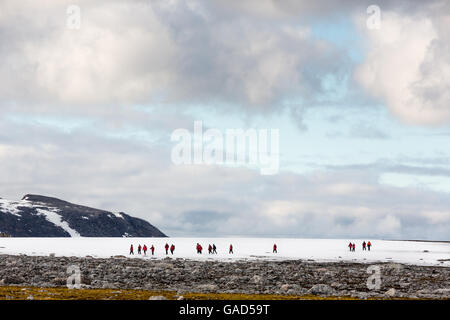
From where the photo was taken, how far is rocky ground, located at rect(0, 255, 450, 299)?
99.9 feet

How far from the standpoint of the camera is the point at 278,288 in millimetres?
32156

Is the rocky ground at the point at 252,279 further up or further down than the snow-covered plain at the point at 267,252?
further down

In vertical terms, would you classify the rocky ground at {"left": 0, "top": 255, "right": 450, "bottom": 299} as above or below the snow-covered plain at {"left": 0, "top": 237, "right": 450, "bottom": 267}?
below

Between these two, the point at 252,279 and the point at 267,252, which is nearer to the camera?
the point at 252,279

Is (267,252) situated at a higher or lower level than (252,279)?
higher

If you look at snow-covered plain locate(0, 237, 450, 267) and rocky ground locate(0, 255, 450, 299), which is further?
snow-covered plain locate(0, 237, 450, 267)

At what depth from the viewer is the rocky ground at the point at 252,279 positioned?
30453 mm

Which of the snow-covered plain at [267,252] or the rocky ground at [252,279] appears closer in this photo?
the rocky ground at [252,279]

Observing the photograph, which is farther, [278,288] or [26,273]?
[26,273]

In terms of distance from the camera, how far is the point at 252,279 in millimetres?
36844
